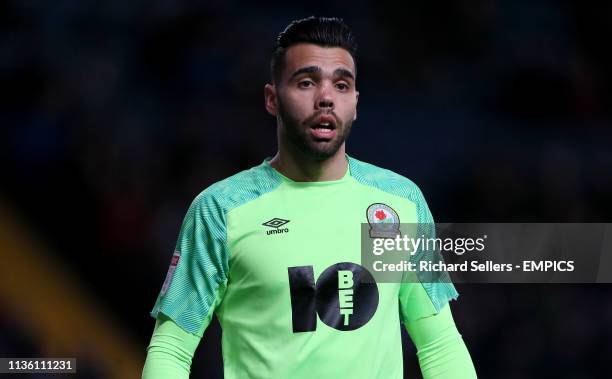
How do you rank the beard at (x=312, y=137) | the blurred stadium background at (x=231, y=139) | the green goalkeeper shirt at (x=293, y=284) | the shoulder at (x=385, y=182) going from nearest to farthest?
the green goalkeeper shirt at (x=293, y=284), the beard at (x=312, y=137), the shoulder at (x=385, y=182), the blurred stadium background at (x=231, y=139)

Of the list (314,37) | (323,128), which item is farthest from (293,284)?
(314,37)

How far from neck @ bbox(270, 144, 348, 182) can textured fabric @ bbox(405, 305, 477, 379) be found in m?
0.55

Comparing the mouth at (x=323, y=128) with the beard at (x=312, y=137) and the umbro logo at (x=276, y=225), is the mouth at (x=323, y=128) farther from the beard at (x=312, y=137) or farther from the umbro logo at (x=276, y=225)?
the umbro logo at (x=276, y=225)

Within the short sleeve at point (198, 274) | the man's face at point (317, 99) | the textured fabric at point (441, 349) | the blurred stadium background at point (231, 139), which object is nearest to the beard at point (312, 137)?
the man's face at point (317, 99)

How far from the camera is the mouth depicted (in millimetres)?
3260

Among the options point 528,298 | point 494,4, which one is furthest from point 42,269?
point 494,4

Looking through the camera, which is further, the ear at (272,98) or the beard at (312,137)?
the ear at (272,98)

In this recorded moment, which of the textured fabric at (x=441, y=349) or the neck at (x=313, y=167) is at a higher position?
the neck at (x=313, y=167)

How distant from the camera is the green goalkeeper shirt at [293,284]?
3.16 metres

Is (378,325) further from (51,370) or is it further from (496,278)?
(51,370)

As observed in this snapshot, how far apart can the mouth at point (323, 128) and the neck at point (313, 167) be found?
0.09 meters

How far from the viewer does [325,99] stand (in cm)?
324

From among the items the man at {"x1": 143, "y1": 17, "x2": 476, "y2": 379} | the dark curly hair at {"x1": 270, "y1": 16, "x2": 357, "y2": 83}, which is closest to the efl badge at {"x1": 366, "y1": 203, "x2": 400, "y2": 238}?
the man at {"x1": 143, "y1": 17, "x2": 476, "y2": 379}

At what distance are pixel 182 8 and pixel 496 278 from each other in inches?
92.7
